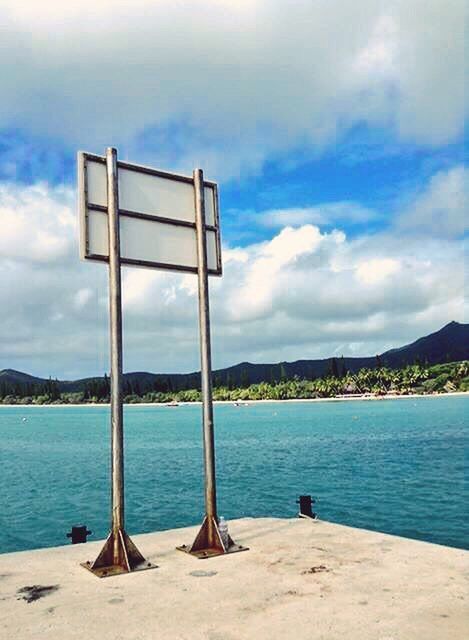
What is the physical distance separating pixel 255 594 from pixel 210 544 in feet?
8.64

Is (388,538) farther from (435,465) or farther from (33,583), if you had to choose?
(435,465)

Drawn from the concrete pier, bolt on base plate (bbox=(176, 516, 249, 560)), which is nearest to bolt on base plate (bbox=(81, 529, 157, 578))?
the concrete pier

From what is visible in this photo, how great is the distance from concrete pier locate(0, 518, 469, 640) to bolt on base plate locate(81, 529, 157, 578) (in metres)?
0.23

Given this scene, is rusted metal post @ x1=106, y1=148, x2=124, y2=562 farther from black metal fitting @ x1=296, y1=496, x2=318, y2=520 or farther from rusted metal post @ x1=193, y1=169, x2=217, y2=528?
black metal fitting @ x1=296, y1=496, x2=318, y2=520

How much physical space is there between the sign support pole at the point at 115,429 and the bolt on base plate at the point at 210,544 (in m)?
1.05

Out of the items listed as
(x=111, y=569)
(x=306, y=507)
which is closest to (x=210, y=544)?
(x=111, y=569)

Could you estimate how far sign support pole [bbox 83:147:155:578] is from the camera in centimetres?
873

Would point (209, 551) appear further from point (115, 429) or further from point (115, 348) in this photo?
point (115, 348)

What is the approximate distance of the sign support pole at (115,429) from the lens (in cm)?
873

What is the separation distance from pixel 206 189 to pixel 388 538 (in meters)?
7.33

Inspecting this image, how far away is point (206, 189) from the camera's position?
1141 cm

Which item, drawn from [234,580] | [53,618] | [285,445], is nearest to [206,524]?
[234,580]

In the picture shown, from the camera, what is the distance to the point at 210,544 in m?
9.74

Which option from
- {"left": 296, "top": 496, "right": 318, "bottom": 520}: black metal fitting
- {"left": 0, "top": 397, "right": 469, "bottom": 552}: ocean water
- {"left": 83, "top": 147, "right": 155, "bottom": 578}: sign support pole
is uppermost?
{"left": 83, "top": 147, "right": 155, "bottom": 578}: sign support pole
